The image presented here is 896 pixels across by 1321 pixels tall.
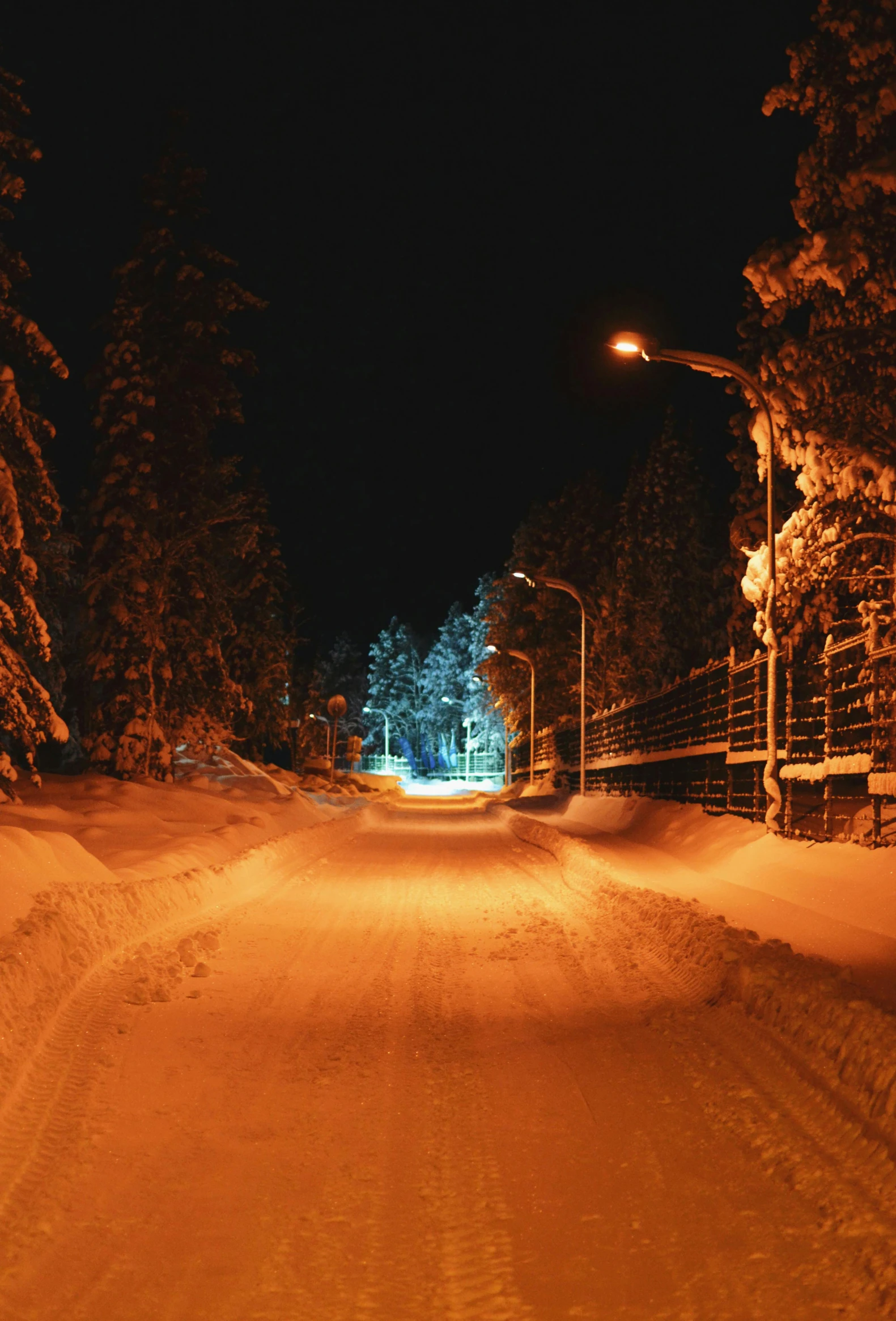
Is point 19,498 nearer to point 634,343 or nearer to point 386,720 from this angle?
point 634,343

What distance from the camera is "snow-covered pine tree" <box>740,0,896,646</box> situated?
52.0ft

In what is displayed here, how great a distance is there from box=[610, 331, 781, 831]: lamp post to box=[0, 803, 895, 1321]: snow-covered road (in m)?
7.35

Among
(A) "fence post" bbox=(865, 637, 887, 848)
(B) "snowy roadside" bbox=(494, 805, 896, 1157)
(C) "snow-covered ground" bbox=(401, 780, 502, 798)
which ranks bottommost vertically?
(C) "snow-covered ground" bbox=(401, 780, 502, 798)

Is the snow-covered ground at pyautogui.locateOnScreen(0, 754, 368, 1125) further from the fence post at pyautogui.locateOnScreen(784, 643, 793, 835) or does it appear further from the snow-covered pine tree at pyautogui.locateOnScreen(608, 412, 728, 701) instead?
the snow-covered pine tree at pyautogui.locateOnScreen(608, 412, 728, 701)

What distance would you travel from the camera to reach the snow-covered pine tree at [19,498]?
14.8 meters

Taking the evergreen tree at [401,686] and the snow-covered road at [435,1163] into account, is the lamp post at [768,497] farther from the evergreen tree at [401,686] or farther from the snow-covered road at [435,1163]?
the evergreen tree at [401,686]

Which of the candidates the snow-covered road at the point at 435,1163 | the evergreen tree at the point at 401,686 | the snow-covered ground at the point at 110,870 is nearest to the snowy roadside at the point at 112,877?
the snow-covered ground at the point at 110,870

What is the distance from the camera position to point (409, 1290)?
12.7ft

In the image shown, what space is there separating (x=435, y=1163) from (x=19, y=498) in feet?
45.2

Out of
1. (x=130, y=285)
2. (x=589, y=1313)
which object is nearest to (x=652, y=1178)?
(x=589, y=1313)

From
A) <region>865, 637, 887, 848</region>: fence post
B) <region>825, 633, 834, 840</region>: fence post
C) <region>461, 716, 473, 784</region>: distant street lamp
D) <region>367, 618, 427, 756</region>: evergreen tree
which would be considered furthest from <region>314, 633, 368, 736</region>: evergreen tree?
<region>865, 637, 887, 848</region>: fence post

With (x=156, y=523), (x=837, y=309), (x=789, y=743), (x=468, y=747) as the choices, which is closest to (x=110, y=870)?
(x=789, y=743)

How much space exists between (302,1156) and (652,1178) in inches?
60.0

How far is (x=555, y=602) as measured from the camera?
62.3 m
